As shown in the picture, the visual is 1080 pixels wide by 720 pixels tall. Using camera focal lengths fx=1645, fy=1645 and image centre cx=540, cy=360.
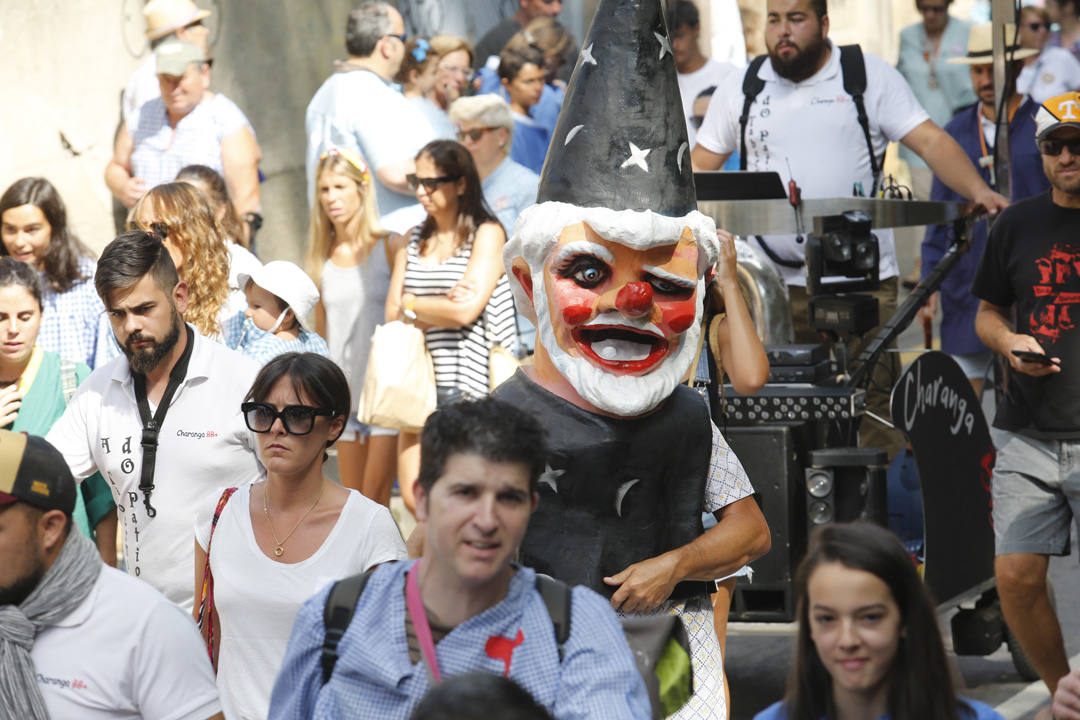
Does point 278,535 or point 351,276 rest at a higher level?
point 351,276

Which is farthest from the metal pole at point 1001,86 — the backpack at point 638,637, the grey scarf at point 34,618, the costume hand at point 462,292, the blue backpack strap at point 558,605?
the grey scarf at point 34,618

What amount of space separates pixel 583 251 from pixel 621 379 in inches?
13.2

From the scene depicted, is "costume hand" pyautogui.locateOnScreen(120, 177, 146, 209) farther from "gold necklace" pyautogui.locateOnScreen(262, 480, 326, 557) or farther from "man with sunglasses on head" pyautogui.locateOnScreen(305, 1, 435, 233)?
"gold necklace" pyautogui.locateOnScreen(262, 480, 326, 557)

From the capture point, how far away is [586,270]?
4141mm

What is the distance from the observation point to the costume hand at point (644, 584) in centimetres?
394

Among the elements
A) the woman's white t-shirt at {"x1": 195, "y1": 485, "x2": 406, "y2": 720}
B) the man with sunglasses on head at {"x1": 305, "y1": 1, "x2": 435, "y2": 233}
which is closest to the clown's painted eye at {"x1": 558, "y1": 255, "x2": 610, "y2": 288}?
the woman's white t-shirt at {"x1": 195, "y1": 485, "x2": 406, "y2": 720}

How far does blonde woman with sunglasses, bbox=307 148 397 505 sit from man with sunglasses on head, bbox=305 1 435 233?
64 centimetres

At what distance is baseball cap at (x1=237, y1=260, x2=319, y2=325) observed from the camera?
608cm

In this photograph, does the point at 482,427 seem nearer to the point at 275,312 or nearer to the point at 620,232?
the point at 620,232

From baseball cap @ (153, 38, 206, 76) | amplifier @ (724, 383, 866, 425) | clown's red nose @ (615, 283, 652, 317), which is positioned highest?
baseball cap @ (153, 38, 206, 76)

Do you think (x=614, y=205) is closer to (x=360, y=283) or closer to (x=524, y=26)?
(x=360, y=283)

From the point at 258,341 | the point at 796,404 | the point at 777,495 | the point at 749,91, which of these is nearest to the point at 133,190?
the point at 258,341

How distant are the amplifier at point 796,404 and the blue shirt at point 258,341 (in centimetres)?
157

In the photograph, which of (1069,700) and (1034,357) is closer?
(1069,700)
